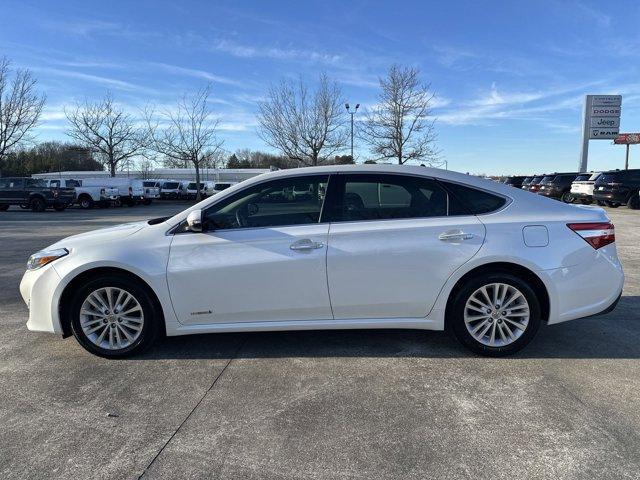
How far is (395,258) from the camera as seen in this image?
3.83m

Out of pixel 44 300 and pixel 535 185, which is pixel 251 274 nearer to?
pixel 44 300

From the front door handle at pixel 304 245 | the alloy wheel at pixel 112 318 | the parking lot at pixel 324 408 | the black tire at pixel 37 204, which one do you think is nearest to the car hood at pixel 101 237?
the alloy wheel at pixel 112 318

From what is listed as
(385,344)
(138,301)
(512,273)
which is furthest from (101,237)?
(512,273)

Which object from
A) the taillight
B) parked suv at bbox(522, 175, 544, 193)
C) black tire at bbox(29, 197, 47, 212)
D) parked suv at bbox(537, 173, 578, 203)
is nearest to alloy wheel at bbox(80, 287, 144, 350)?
the taillight

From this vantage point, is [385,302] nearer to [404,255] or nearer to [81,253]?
[404,255]

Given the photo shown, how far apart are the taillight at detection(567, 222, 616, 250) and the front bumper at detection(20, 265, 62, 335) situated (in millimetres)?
4350

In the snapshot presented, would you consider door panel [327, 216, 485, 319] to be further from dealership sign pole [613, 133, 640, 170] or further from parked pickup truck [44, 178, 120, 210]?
dealership sign pole [613, 133, 640, 170]

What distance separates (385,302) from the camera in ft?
12.8

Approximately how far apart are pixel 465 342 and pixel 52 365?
11.5ft

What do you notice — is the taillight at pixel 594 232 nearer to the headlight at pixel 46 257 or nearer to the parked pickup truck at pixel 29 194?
the headlight at pixel 46 257

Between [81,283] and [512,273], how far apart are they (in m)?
3.65

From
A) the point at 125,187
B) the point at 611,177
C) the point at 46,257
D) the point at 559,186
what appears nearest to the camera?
the point at 46,257

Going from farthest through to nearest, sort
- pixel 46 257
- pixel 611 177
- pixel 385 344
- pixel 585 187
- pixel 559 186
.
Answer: pixel 559 186 < pixel 585 187 < pixel 611 177 < pixel 385 344 < pixel 46 257

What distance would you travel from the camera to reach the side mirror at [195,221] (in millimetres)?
3857
